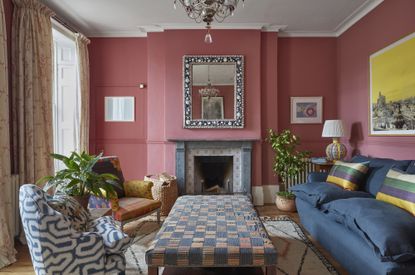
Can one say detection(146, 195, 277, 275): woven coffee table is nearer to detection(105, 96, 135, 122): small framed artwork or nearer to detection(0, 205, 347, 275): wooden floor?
detection(0, 205, 347, 275): wooden floor

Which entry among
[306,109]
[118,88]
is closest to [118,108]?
[118,88]

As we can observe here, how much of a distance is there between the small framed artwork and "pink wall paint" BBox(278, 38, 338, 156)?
102 inches

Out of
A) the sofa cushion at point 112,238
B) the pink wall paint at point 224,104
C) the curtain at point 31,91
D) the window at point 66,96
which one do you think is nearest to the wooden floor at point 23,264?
the sofa cushion at point 112,238

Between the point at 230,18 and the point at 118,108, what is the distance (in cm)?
240

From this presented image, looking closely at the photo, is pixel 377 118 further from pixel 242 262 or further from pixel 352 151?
pixel 242 262

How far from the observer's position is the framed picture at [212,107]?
4676mm

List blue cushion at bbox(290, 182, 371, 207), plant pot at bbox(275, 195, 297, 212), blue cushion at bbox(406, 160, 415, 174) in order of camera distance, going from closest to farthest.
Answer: blue cushion at bbox(406, 160, 415, 174), blue cushion at bbox(290, 182, 371, 207), plant pot at bbox(275, 195, 297, 212)

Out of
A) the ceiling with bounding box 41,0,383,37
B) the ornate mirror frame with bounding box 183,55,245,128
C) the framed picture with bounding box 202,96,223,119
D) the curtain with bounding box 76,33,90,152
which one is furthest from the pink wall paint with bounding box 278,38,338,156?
the curtain with bounding box 76,33,90,152

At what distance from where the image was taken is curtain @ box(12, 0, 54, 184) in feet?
10.2

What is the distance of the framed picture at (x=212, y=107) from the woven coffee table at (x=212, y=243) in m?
2.32

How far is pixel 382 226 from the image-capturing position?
72.9 inches

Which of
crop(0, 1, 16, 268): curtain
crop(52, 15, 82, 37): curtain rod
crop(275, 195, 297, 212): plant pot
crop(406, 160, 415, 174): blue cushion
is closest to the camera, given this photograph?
crop(406, 160, 415, 174): blue cushion

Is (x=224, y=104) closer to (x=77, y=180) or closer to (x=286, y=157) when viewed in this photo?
(x=286, y=157)

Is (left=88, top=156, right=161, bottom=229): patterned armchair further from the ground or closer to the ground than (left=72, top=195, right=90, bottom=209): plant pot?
closer to the ground
